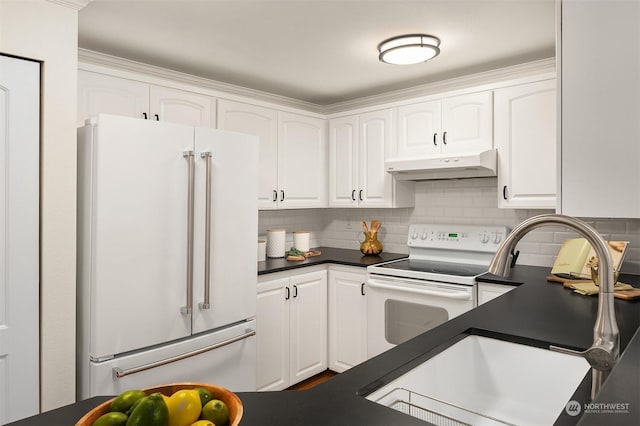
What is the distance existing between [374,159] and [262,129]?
3.02 feet

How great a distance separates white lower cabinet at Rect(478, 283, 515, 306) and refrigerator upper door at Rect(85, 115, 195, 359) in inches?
67.1

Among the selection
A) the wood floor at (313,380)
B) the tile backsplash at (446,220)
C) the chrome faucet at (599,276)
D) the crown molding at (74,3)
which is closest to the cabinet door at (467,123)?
the tile backsplash at (446,220)

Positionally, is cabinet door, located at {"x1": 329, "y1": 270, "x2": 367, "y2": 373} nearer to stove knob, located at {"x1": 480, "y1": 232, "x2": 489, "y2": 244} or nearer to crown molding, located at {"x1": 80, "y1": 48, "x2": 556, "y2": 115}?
stove knob, located at {"x1": 480, "y1": 232, "x2": 489, "y2": 244}

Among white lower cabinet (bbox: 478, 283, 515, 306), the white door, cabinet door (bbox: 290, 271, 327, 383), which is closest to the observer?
the white door

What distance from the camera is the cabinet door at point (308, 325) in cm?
314

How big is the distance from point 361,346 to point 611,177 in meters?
2.30

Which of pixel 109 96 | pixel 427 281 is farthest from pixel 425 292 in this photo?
pixel 109 96

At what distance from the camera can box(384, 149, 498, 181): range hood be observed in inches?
110

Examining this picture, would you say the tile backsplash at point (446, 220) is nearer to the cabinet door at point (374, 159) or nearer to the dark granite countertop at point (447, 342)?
the cabinet door at point (374, 159)

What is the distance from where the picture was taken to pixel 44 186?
186 centimetres

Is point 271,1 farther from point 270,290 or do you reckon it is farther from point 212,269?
point 270,290

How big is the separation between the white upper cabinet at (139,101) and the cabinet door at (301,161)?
0.67 meters

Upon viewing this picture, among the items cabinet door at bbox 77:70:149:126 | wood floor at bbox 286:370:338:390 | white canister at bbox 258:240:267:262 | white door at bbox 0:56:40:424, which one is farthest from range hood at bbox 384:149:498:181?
white door at bbox 0:56:40:424

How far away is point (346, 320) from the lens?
3.31m
